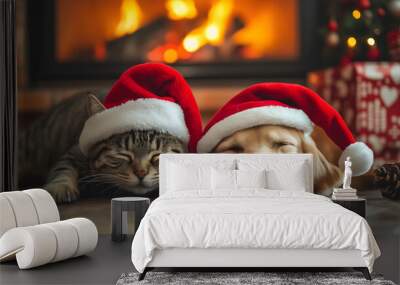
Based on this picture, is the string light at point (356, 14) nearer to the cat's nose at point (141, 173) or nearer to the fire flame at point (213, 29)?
the fire flame at point (213, 29)

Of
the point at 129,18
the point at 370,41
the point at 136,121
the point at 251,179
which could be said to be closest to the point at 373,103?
the point at 370,41

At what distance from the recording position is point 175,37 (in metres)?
6.84

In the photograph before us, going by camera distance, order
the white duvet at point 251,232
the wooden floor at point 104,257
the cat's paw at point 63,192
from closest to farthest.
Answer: the white duvet at point 251,232 → the wooden floor at point 104,257 → the cat's paw at point 63,192

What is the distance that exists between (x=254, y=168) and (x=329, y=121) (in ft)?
3.24

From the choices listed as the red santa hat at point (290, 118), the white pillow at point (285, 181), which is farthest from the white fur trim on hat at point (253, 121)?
the white pillow at point (285, 181)

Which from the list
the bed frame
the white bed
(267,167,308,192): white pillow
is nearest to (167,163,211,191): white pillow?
(267,167,308,192): white pillow

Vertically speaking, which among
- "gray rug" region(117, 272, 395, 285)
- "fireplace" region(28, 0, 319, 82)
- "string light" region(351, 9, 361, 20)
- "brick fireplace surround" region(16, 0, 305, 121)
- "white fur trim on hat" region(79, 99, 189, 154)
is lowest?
"gray rug" region(117, 272, 395, 285)

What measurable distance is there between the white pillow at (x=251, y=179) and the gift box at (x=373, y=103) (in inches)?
48.3

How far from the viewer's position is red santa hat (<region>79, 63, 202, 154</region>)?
264 inches

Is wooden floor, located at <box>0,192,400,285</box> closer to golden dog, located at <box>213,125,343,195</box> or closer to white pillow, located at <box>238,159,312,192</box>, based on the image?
golden dog, located at <box>213,125,343,195</box>

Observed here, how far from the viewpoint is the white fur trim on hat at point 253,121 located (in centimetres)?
669

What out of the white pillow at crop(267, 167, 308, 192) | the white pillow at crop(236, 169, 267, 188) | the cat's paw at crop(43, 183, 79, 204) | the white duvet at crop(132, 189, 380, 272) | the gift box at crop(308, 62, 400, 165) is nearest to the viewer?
the white duvet at crop(132, 189, 380, 272)

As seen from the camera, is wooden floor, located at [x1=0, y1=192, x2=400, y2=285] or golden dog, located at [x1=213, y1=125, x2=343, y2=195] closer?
wooden floor, located at [x1=0, y1=192, x2=400, y2=285]

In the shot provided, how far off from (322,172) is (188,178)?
1.44 m
